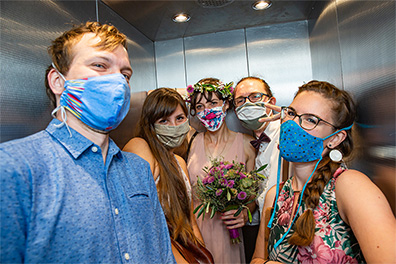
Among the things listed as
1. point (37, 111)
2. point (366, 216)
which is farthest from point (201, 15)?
point (366, 216)

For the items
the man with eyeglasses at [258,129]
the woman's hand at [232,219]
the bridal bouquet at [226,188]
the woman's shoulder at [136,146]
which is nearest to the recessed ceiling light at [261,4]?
the man with eyeglasses at [258,129]

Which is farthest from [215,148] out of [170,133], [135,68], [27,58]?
[27,58]

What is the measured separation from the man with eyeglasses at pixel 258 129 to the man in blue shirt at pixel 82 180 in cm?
155

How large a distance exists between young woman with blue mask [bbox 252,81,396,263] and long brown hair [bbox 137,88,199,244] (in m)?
0.62

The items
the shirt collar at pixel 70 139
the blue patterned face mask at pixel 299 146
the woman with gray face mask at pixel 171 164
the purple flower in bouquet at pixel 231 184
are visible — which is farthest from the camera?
the purple flower in bouquet at pixel 231 184

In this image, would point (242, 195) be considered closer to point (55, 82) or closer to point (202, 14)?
point (55, 82)

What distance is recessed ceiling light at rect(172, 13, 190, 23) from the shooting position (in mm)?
3416

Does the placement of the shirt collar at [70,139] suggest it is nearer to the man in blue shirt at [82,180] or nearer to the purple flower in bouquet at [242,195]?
the man in blue shirt at [82,180]

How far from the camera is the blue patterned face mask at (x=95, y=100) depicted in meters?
1.35

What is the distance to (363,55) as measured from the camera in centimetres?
194

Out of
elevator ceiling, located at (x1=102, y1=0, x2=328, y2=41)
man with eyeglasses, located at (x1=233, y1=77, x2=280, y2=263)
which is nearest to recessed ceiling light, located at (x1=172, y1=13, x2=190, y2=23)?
elevator ceiling, located at (x1=102, y1=0, x2=328, y2=41)

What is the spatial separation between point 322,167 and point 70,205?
4.55ft

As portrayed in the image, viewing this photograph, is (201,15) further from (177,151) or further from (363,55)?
(363,55)

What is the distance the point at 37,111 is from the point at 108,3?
1551mm
